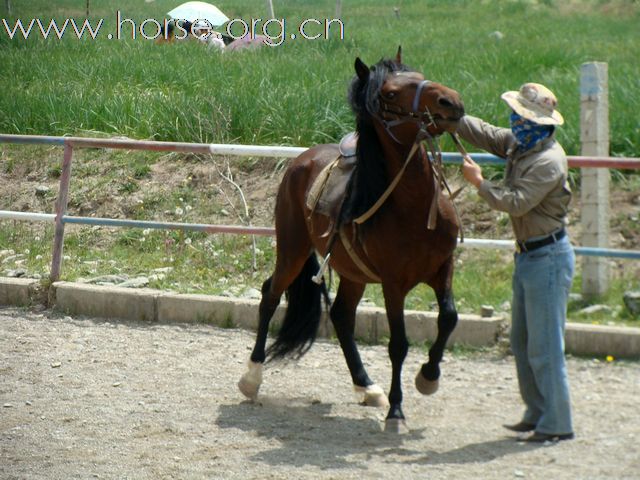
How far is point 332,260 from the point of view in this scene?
6496 millimetres

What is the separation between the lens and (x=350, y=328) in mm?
6805

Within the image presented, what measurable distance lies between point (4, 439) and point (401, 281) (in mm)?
2332

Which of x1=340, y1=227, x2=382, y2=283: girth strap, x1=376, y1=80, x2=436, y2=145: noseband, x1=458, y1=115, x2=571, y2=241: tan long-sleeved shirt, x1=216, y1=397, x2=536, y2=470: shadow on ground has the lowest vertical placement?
x1=216, y1=397, x2=536, y2=470: shadow on ground

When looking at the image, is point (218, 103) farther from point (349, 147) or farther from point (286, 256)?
point (349, 147)

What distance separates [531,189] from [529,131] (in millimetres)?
306

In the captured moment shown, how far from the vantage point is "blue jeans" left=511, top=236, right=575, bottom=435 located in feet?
17.9

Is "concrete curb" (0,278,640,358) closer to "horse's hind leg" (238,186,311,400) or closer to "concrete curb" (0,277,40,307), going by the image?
"concrete curb" (0,277,40,307)

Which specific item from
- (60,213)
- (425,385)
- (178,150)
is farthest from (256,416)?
(60,213)

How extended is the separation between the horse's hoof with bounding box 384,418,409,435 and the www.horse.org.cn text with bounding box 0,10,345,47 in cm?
1151

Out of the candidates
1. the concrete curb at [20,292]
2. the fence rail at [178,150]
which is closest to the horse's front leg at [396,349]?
the fence rail at [178,150]

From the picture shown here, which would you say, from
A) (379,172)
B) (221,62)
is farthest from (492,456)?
(221,62)

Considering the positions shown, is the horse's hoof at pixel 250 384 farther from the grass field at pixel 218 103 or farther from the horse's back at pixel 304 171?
the grass field at pixel 218 103

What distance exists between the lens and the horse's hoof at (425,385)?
609 centimetres

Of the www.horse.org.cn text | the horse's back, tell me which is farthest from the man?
the www.horse.org.cn text
